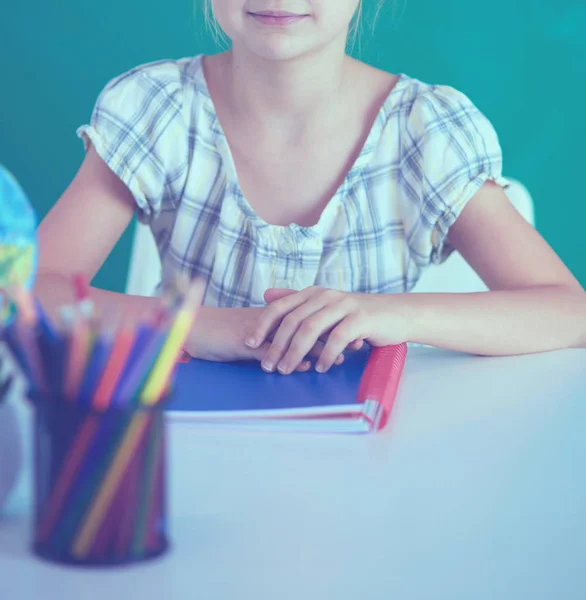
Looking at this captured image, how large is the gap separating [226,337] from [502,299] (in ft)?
0.95

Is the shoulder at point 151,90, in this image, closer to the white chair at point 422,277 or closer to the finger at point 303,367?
the white chair at point 422,277

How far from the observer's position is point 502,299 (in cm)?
87

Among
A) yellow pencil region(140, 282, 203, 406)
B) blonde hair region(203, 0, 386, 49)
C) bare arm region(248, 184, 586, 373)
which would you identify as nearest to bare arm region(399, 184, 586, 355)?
bare arm region(248, 184, 586, 373)

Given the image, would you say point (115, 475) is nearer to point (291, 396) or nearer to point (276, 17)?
point (291, 396)

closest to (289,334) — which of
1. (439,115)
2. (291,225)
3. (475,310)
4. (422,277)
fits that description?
(475,310)

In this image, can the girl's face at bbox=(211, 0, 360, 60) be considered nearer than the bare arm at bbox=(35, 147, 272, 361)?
No

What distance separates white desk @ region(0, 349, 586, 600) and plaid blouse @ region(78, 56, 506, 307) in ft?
1.38

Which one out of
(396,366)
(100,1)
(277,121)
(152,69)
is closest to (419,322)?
(396,366)

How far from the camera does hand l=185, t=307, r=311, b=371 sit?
0.74 meters

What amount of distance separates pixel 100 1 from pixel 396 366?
120 cm

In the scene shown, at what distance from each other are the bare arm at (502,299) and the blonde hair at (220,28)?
345 millimetres

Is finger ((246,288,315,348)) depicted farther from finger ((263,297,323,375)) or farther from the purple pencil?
the purple pencil

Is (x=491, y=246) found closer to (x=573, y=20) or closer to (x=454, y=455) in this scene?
(x=454, y=455)

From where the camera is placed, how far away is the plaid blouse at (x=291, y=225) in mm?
1018
